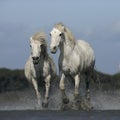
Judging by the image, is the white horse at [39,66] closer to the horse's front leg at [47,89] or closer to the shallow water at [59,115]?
the horse's front leg at [47,89]

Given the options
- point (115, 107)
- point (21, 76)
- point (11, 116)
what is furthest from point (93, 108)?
point (21, 76)

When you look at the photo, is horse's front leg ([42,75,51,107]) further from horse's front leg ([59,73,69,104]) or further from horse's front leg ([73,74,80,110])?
horse's front leg ([73,74,80,110])

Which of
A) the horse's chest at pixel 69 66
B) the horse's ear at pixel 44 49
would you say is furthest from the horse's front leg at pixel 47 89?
the horse's chest at pixel 69 66

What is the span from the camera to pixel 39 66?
107ft

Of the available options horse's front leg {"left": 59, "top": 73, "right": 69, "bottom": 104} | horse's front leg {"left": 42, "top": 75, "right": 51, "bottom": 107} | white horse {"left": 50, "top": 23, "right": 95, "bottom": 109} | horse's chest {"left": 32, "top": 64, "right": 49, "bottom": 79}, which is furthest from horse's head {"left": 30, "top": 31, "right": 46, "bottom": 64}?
horse's front leg {"left": 59, "top": 73, "right": 69, "bottom": 104}

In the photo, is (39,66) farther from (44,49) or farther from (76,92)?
(76,92)

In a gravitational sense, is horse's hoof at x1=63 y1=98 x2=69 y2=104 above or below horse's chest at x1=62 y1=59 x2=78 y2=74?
below

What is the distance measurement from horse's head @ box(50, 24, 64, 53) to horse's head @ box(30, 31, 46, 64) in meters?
1.19

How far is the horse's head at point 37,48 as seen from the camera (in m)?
31.8

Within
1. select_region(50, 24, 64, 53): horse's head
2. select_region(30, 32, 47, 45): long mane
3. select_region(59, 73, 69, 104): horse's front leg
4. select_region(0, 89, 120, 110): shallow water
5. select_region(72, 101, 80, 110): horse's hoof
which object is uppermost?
select_region(50, 24, 64, 53): horse's head

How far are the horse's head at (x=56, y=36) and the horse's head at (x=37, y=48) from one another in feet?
3.92

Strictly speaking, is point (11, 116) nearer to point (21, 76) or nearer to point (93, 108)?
point (93, 108)

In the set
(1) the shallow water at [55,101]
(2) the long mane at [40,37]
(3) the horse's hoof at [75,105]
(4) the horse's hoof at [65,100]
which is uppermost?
(2) the long mane at [40,37]

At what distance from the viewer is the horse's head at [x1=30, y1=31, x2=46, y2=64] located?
31.8 m
